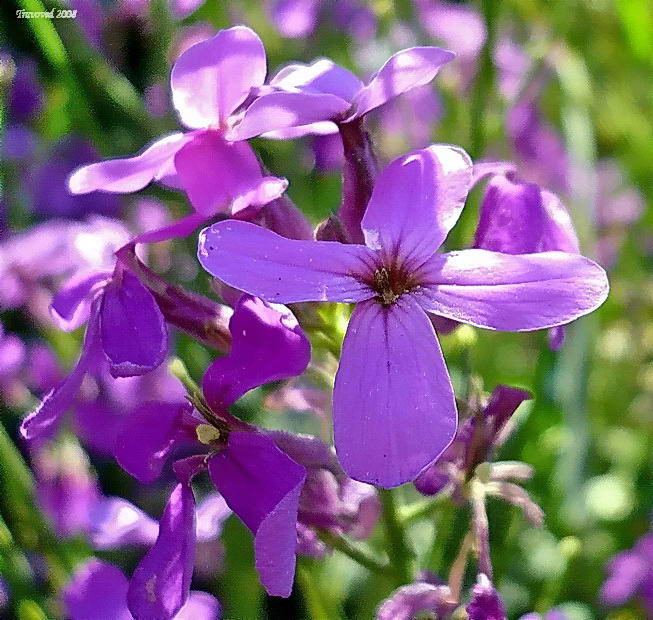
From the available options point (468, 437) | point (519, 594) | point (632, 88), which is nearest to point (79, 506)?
point (519, 594)

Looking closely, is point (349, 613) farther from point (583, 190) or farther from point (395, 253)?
point (395, 253)

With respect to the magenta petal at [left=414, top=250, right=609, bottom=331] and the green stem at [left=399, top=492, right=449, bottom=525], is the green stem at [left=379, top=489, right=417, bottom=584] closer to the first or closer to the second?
the green stem at [left=399, top=492, right=449, bottom=525]

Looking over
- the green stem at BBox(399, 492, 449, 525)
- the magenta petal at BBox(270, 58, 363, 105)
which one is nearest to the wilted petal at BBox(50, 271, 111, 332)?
the magenta petal at BBox(270, 58, 363, 105)

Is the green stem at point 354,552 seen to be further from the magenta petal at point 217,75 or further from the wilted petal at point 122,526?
the magenta petal at point 217,75

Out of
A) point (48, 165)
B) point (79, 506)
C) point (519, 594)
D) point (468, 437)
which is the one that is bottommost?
point (519, 594)

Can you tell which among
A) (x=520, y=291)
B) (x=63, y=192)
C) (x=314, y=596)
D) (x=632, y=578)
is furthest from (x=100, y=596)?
(x=63, y=192)
